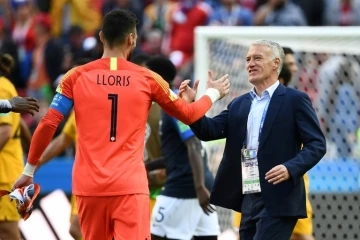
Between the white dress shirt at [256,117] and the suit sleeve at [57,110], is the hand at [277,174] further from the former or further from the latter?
the suit sleeve at [57,110]

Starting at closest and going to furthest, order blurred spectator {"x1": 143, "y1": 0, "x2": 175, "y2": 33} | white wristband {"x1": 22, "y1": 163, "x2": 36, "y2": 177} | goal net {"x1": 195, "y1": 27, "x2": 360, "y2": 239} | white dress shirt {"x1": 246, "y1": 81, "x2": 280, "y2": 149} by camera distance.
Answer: white wristband {"x1": 22, "y1": 163, "x2": 36, "y2": 177}, white dress shirt {"x1": 246, "y1": 81, "x2": 280, "y2": 149}, goal net {"x1": 195, "y1": 27, "x2": 360, "y2": 239}, blurred spectator {"x1": 143, "y1": 0, "x2": 175, "y2": 33}

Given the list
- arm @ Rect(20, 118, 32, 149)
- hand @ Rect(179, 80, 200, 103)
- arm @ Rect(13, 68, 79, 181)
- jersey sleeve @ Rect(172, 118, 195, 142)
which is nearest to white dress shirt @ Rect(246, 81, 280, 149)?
hand @ Rect(179, 80, 200, 103)

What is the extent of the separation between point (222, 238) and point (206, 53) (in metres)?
2.16

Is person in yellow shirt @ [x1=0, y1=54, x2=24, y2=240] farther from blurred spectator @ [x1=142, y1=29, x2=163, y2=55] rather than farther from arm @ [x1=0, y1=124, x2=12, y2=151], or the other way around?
A: blurred spectator @ [x1=142, y1=29, x2=163, y2=55]

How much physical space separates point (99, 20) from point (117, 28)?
1165 centimetres

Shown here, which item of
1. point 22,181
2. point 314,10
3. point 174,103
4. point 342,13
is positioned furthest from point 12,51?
point 174,103

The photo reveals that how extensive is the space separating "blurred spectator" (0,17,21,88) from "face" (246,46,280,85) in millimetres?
10497

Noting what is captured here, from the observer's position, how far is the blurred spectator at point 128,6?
18.4m

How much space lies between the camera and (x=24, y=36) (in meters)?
19.1

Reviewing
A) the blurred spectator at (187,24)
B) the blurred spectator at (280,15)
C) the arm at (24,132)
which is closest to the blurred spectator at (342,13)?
the blurred spectator at (280,15)

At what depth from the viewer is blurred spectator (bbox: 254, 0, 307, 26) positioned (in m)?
16.9

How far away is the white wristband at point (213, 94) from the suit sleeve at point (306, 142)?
62 centimetres

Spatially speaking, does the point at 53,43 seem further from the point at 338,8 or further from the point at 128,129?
the point at 128,129

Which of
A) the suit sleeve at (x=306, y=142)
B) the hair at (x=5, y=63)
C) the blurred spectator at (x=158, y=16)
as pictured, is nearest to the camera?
the suit sleeve at (x=306, y=142)
